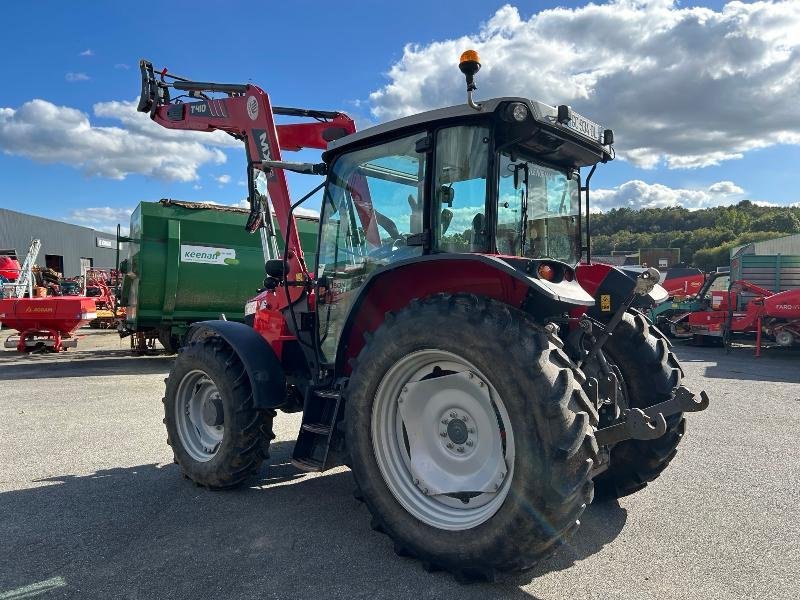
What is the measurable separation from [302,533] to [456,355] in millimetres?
1492

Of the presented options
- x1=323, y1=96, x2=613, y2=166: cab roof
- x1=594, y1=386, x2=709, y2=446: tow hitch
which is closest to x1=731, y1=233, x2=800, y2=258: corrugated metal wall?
x1=323, y1=96, x2=613, y2=166: cab roof

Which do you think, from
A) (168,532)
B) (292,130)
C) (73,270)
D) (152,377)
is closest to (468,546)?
(168,532)

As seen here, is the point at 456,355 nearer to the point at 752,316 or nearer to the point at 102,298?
the point at 752,316

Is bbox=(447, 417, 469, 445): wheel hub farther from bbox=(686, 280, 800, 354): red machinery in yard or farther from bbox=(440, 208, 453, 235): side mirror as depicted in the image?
bbox=(686, 280, 800, 354): red machinery in yard

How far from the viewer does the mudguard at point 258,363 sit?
154 inches

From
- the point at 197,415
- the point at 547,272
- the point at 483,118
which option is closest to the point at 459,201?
the point at 483,118

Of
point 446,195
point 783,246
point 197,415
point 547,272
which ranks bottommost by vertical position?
point 197,415

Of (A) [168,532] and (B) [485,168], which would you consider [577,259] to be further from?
(A) [168,532]

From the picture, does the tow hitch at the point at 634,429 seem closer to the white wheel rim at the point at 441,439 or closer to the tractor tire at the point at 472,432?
the tractor tire at the point at 472,432

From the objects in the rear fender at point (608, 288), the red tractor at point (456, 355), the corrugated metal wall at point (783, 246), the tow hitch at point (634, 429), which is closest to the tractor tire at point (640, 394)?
the red tractor at point (456, 355)

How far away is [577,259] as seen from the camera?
4.08 meters

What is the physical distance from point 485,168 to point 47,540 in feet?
10.7

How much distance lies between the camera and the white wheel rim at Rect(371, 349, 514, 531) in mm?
2879

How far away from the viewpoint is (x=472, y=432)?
119 inches
